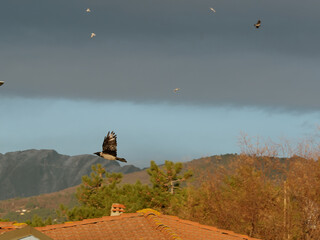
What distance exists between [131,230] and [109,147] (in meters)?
3.47

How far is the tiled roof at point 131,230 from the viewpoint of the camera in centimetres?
1681

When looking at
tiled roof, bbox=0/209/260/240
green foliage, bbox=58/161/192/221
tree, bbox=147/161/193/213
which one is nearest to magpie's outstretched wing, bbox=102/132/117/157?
tiled roof, bbox=0/209/260/240

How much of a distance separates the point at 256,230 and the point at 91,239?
19213 mm

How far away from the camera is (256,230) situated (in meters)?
32.6

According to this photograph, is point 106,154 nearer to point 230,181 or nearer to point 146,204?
point 230,181

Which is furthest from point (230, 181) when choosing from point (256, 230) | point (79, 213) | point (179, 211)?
point (79, 213)

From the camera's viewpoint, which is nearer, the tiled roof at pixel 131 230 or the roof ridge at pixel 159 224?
the tiled roof at pixel 131 230

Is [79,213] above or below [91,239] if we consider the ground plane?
below

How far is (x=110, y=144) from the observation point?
1664cm

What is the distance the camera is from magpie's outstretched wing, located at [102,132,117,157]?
54.1ft

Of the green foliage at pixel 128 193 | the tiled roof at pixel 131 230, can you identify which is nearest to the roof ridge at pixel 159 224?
the tiled roof at pixel 131 230

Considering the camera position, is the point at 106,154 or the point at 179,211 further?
the point at 179,211

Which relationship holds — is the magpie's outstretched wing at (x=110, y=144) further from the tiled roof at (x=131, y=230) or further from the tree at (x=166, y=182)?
the tree at (x=166, y=182)

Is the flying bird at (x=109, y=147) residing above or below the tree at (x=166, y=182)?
above
